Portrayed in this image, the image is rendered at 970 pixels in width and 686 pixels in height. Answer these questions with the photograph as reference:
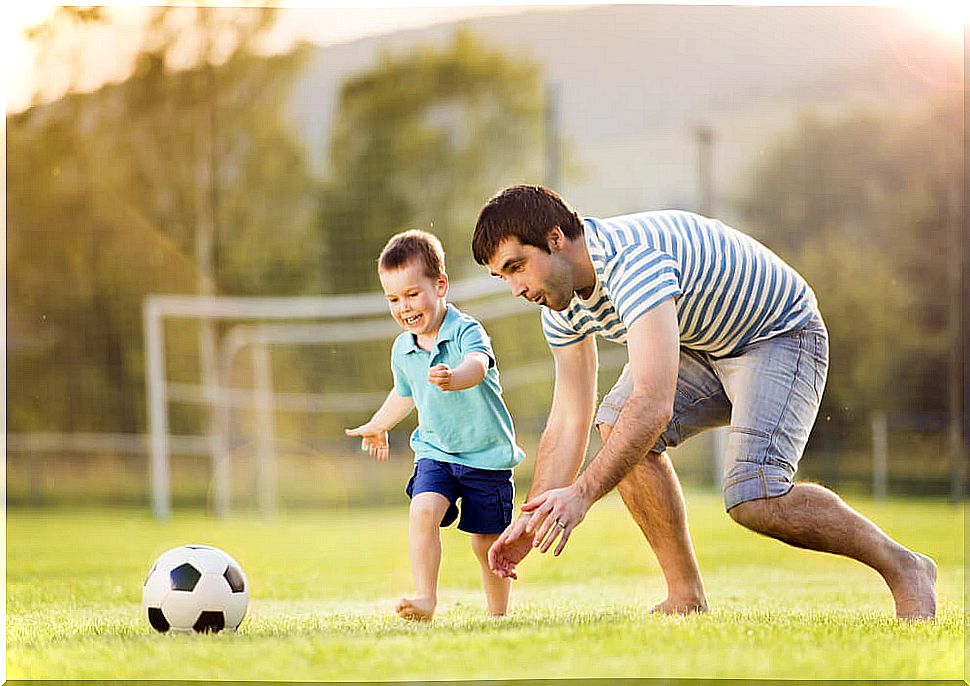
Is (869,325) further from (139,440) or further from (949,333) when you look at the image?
(139,440)

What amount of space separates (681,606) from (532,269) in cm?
105

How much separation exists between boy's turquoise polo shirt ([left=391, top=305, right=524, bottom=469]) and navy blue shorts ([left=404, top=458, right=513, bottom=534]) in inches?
1.0

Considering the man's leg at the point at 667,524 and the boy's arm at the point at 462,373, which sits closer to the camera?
the boy's arm at the point at 462,373

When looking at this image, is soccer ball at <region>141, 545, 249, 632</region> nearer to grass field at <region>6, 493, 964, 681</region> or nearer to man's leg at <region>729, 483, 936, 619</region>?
grass field at <region>6, 493, 964, 681</region>

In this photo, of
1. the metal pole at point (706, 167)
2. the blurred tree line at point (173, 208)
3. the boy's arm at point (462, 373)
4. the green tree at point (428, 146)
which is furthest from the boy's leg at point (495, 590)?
the green tree at point (428, 146)

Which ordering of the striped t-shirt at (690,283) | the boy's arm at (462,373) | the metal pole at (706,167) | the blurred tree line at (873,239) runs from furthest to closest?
the blurred tree line at (873,239), the metal pole at (706,167), the boy's arm at (462,373), the striped t-shirt at (690,283)

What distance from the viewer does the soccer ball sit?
9.78ft

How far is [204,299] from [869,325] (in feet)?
23.9

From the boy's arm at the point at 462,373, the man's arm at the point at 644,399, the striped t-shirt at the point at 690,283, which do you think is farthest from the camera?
the boy's arm at the point at 462,373

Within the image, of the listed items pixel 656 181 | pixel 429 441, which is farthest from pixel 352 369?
pixel 429 441

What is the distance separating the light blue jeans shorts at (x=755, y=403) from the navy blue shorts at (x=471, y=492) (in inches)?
13.7

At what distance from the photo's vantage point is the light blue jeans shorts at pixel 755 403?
3018 mm

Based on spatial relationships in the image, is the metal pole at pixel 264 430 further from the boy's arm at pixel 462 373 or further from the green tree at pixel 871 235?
the boy's arm at pixel 462 373

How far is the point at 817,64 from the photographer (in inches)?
597
